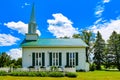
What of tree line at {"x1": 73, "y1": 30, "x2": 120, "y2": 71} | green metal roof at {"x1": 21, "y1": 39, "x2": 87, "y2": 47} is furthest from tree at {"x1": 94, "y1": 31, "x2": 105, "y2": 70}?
green metal roof at {"x1": 21, "y1": 39, "x2": 87, "y2": 47}

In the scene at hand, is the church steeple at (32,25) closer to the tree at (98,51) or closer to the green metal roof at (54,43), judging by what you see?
the green metal roof at (54,43)

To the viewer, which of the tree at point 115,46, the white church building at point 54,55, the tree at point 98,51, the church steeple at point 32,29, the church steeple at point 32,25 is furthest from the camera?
the tree at point 98,51

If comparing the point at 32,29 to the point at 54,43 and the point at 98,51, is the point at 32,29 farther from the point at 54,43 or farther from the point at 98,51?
the point at 98,51

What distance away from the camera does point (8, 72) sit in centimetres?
2914

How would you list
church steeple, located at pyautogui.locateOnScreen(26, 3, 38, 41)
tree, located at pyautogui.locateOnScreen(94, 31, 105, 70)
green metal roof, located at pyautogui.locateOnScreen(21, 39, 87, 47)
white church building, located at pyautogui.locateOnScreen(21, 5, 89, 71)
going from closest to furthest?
white church building, located at pyautogui.locateOnScreen(21, 5, 89, 71), green metal roof, located at pyautogui.locateOnScreen(21, 39, 87, 47), church steeple, located at pyautogui.locateOnScreen(26, 3, 38, 41), tree, located at pyautogui.locateOnScreen(94, 31, 105, 70)

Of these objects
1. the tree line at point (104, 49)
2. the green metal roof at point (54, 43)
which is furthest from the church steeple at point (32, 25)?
the tree line at point (104, 49)

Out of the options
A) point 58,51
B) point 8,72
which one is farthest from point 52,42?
point 8,72

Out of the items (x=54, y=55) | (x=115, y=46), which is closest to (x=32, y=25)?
(x=54, y=55)

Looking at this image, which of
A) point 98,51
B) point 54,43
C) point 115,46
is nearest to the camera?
point 54,43

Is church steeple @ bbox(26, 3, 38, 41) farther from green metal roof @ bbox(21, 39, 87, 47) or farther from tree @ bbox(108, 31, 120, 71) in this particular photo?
tree @ bbox(108, 31, 120, 71)

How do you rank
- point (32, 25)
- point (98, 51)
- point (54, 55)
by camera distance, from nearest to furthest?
point (54, 55) → point (32, 25) → point (98, 51)

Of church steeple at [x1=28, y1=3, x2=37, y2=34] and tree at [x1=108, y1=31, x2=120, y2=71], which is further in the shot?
tree at [x1=108, y1=31, x2=120, y2=71]

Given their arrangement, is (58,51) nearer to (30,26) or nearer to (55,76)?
(30,26)

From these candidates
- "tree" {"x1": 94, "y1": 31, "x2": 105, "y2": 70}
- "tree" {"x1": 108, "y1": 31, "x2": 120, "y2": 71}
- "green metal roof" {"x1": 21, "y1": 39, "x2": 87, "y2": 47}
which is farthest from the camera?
"tree" {"x1": 94, "y1": 31, "x2": 105, "y2": 70}
